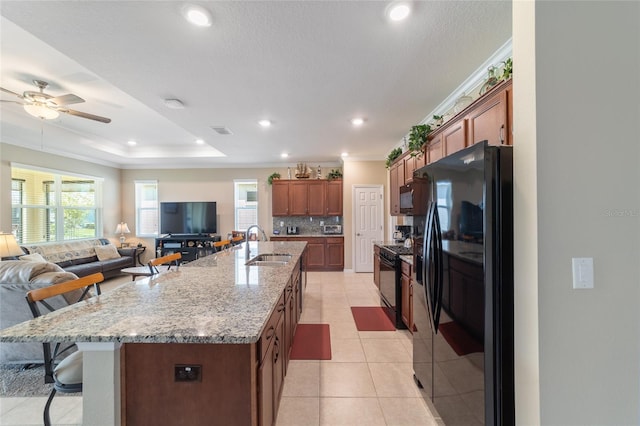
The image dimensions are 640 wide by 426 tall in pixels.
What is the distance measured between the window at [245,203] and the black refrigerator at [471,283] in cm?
570

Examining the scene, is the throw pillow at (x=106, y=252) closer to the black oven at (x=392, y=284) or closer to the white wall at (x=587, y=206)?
the black oven at (x=392, y=284)

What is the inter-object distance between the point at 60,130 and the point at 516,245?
260 inches

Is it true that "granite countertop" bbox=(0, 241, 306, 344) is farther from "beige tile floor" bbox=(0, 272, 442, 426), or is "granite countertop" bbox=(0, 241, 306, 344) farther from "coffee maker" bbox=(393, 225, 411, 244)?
"coffee maker" bbox=(393, 225, 411, 244)

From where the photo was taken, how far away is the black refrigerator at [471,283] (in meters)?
1.21

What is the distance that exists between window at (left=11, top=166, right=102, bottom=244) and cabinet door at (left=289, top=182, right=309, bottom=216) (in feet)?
15.4

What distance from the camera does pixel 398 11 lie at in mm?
1633

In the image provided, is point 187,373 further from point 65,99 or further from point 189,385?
point 65,99

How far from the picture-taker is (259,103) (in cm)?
300

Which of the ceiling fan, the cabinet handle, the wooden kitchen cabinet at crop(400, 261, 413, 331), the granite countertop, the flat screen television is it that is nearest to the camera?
the granite countertop

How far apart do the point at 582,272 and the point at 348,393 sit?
176cm

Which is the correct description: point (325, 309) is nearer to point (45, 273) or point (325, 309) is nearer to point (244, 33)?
point (45, 273)

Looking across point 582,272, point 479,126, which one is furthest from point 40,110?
point 582,272

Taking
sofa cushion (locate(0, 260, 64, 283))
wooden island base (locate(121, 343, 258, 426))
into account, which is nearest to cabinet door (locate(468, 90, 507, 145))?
wooden island base (locate(121, 343, 258, 426))

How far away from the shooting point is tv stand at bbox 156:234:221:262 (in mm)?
6305
